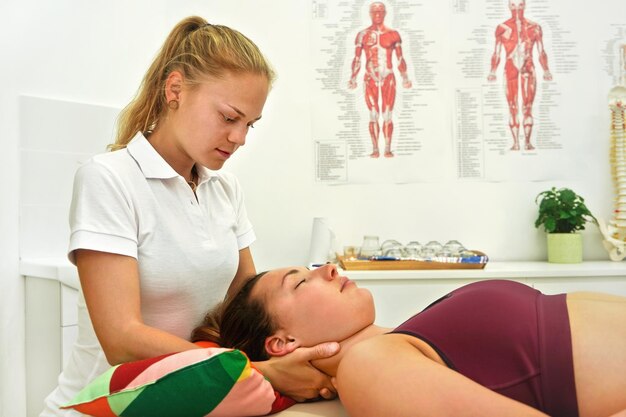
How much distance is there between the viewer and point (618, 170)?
8.70 feet

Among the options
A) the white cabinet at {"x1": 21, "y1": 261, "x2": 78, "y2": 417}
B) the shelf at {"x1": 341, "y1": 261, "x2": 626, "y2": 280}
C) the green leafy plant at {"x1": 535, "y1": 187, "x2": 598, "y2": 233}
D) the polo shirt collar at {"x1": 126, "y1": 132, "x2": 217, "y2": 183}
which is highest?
the polo shirt collar at {"x1": 126, "y1": 132, "x2": 217, "y2": 183}

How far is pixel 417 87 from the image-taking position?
9.19 ft

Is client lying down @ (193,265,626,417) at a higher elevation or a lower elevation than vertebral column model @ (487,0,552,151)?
lower

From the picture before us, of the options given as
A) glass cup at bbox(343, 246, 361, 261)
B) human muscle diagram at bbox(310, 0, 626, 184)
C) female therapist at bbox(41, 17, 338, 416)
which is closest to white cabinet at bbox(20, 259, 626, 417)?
glass cup at bbox(343, 246, 361, 261)

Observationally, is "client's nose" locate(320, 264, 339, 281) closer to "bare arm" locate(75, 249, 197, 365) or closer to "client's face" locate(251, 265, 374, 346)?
"client's face" locate(251, 265, 374, 346)

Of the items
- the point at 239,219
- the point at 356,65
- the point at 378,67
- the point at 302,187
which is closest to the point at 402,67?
the point at 378,67

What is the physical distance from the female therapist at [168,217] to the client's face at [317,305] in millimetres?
93

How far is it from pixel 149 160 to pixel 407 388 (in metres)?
0.74

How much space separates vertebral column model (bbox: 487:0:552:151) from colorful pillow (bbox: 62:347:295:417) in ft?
7.24

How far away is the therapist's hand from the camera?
43.9 inches

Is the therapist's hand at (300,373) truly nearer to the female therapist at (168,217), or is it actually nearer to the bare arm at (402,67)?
the female therapist at (168,217)

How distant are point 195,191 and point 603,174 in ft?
6.88

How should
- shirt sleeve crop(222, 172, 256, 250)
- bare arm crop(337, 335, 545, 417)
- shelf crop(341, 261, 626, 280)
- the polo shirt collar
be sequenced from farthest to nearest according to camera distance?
shelf crop(341, 261, 626, 280)
shirt sleeve crop(222, 172, 256, 250)
the polo shirt collar
bare arm crop(337, 335, 545, 417)

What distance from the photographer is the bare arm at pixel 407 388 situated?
83cm
